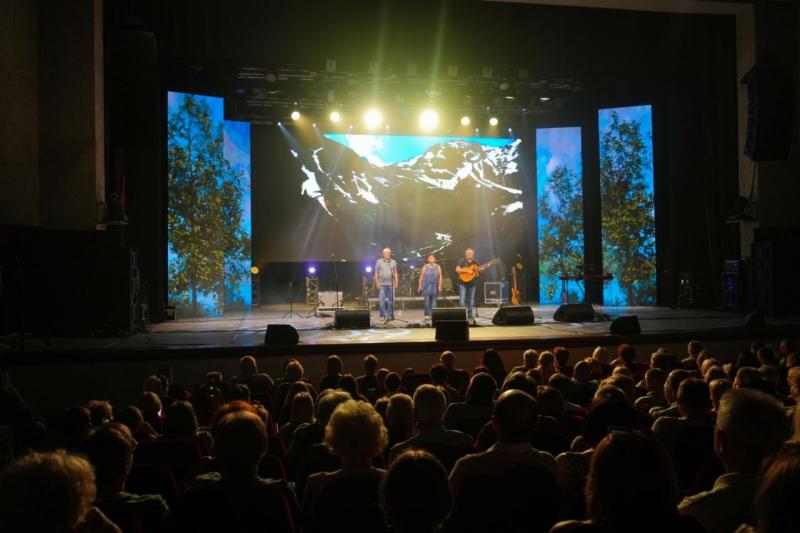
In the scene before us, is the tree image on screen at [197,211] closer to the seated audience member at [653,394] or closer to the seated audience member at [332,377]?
the seated audience member at [332,377]

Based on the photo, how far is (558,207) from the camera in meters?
21.3

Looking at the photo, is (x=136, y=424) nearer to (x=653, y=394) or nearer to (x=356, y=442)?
(x=356, y=442)

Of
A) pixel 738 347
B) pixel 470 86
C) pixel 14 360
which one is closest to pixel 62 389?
pixel 14 360

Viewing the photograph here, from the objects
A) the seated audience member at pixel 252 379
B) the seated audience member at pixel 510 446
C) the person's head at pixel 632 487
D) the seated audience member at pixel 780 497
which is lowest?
the seated audience member at pixel 252 379

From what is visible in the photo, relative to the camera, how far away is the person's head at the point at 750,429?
232 cm

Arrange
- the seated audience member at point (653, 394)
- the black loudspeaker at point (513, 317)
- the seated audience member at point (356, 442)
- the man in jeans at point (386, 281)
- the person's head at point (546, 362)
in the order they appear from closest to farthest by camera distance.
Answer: the seated audience member at point (356, 442) < the seated audience member at point (653, 394) < the person's head at point (546, 362) < the black loudspeaker at point (513, 317) < the man in jeans at point (386, 281)

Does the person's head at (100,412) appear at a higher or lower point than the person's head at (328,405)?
lower

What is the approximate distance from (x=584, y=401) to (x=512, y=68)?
35.3 ft

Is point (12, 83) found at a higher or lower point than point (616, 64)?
lower

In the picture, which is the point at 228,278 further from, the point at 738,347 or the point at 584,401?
the point at 584,401

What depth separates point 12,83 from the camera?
1089 cm

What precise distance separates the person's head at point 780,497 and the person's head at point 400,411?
286cm

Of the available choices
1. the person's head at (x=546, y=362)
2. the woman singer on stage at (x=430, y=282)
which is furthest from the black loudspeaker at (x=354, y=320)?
the person's head at (x=546, y=362)

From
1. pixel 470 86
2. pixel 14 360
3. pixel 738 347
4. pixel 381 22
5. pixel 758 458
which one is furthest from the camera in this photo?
pixel 470 86
